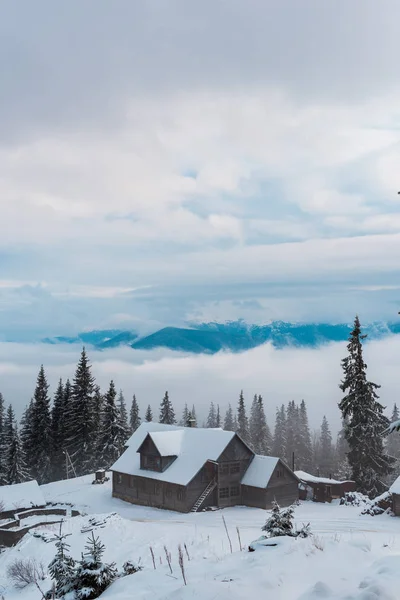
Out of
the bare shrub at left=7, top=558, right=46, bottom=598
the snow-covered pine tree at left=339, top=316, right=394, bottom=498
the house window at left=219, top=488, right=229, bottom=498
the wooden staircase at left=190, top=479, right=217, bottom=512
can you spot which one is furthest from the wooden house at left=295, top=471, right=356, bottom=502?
the bare shrub at left=7, top=558, right=46, bottom=598

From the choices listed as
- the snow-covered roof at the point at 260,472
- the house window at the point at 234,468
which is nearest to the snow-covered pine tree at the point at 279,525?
the snow-covered roof at the point at 260,472

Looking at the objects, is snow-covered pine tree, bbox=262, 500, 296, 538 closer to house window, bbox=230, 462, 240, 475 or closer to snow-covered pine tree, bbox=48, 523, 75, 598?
snow-covered pine tree, bbox=48, 523, 75, 598

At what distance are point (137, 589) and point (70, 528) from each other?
22662mm

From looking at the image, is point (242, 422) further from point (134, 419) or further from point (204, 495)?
point (204, 495)

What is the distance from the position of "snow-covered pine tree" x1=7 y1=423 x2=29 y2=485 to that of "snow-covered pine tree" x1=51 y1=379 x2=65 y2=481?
5909mm

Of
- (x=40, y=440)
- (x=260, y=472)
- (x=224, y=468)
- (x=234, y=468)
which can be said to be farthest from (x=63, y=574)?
(x=40, y=440)

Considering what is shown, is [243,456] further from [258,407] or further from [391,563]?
[258,407]

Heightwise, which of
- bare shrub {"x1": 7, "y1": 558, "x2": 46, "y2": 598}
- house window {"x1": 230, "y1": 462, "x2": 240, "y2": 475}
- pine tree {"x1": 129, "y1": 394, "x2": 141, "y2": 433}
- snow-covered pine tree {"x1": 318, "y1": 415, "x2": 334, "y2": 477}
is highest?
bare shrub {"x1": 7, "y1": 558, "x2": 46, "y2": 598}

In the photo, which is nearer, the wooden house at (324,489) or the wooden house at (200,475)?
the wooden house at (200,475)

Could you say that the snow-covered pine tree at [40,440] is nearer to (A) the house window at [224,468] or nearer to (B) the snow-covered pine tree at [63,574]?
(A) the house window at [224,468]

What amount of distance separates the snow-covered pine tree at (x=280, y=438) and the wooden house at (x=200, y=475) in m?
50.5

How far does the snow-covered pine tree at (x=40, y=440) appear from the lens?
74562mm

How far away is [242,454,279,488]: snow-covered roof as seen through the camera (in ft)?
168

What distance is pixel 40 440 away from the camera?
75.2 meters
